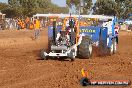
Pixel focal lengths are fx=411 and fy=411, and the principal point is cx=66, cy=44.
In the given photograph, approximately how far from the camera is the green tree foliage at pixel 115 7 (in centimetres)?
7456

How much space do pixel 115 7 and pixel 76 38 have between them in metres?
58.5

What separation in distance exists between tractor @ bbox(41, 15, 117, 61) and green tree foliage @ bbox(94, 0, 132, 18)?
5497cm

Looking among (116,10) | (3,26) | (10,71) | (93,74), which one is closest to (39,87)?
(93,74)

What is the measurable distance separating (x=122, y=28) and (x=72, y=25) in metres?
43.9

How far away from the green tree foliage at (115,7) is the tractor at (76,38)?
5497 centimetres

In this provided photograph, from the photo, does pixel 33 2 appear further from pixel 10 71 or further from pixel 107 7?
pixel 10 71

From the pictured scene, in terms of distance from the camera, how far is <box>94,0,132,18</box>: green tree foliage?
7456 centimetres

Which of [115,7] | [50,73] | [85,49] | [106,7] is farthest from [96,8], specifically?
[50,73]

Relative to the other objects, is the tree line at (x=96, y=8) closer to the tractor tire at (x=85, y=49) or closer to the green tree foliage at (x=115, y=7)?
the green tree foliage at (x=115, y=7)

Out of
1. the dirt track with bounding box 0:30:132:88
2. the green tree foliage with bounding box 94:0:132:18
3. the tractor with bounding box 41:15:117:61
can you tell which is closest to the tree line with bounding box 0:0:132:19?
the green tree foliage with bounding box 94:0:132:18

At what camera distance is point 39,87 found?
980 centimetres

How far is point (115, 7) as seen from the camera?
74.4 meters

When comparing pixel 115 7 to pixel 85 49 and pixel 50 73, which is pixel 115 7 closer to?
pixel 85 49

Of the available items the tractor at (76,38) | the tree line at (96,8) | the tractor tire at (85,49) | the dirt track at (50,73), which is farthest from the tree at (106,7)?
the dirt track at (50,73)
